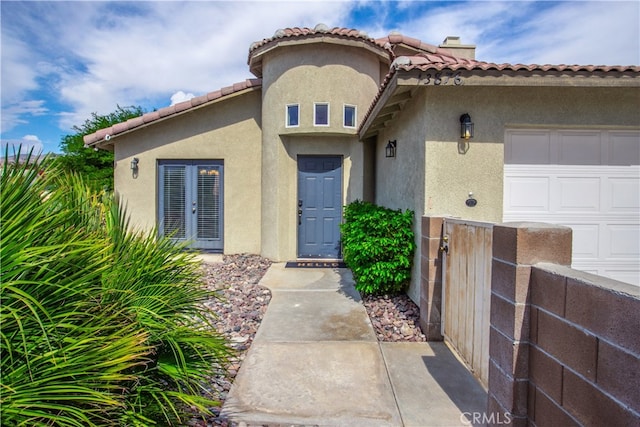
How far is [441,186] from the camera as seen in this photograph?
15.7ft

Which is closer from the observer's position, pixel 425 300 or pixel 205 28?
pixel 425 300

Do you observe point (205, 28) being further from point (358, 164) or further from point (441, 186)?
point (441, 186)

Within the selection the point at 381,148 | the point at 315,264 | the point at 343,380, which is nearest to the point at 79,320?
the point at 343,380

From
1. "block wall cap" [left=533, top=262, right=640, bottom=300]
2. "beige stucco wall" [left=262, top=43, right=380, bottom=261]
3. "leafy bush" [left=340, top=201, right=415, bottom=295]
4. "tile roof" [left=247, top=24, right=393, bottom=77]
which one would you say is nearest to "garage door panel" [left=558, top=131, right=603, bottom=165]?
"leafy bush" [left=340, top=201, right=415, bottom=295]

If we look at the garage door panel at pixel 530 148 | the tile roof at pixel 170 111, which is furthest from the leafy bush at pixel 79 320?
the tile roof at pixel 170 111

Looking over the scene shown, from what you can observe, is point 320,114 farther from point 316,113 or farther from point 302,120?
point 302,120

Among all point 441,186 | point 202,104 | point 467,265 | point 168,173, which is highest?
point 202,104

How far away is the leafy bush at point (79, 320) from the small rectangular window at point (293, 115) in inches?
254

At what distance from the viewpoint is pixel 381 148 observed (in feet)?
27.0

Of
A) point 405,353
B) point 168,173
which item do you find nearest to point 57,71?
point 168,173

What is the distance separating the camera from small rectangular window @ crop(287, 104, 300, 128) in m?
8.59

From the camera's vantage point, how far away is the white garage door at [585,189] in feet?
16.5

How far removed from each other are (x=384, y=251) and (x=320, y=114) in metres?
4.68

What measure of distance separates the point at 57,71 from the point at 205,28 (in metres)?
6.49
